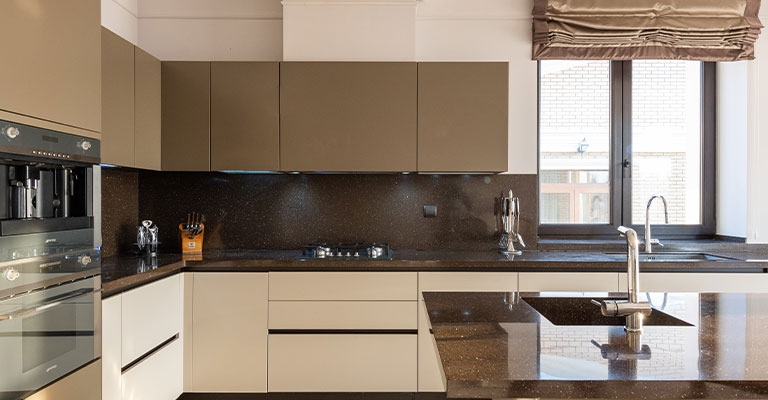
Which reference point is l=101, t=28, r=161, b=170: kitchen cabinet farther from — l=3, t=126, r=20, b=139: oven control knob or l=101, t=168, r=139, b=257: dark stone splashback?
l=3, t=126, r=20, b=139: oven control knob

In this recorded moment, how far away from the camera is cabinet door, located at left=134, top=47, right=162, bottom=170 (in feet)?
9.55

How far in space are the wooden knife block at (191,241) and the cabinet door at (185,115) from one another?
39 cm

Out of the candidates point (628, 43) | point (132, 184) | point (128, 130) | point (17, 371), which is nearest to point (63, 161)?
point (17, 371)

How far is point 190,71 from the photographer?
125 inches

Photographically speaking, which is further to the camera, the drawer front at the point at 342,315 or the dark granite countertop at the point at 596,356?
the drawer front at the point at 342,315

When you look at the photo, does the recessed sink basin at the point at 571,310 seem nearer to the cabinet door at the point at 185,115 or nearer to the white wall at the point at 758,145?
the cabinet door at the point at 185,115

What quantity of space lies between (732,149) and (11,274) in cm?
413

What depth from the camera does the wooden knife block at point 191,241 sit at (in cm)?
324

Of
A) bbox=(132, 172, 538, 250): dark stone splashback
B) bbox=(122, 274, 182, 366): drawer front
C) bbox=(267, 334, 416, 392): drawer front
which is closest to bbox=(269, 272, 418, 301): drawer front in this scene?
bbox=(267, 334, 416, 392): drawer front

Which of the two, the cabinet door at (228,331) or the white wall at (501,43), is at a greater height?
the white wall at (501,43)

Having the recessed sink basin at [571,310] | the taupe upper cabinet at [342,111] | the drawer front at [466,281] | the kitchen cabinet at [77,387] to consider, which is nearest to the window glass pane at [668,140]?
the drawer front at [466,281]

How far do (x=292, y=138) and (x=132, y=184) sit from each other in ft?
3.81

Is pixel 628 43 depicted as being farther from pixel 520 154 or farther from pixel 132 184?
pixel 132 184

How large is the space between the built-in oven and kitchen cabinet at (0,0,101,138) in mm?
57
